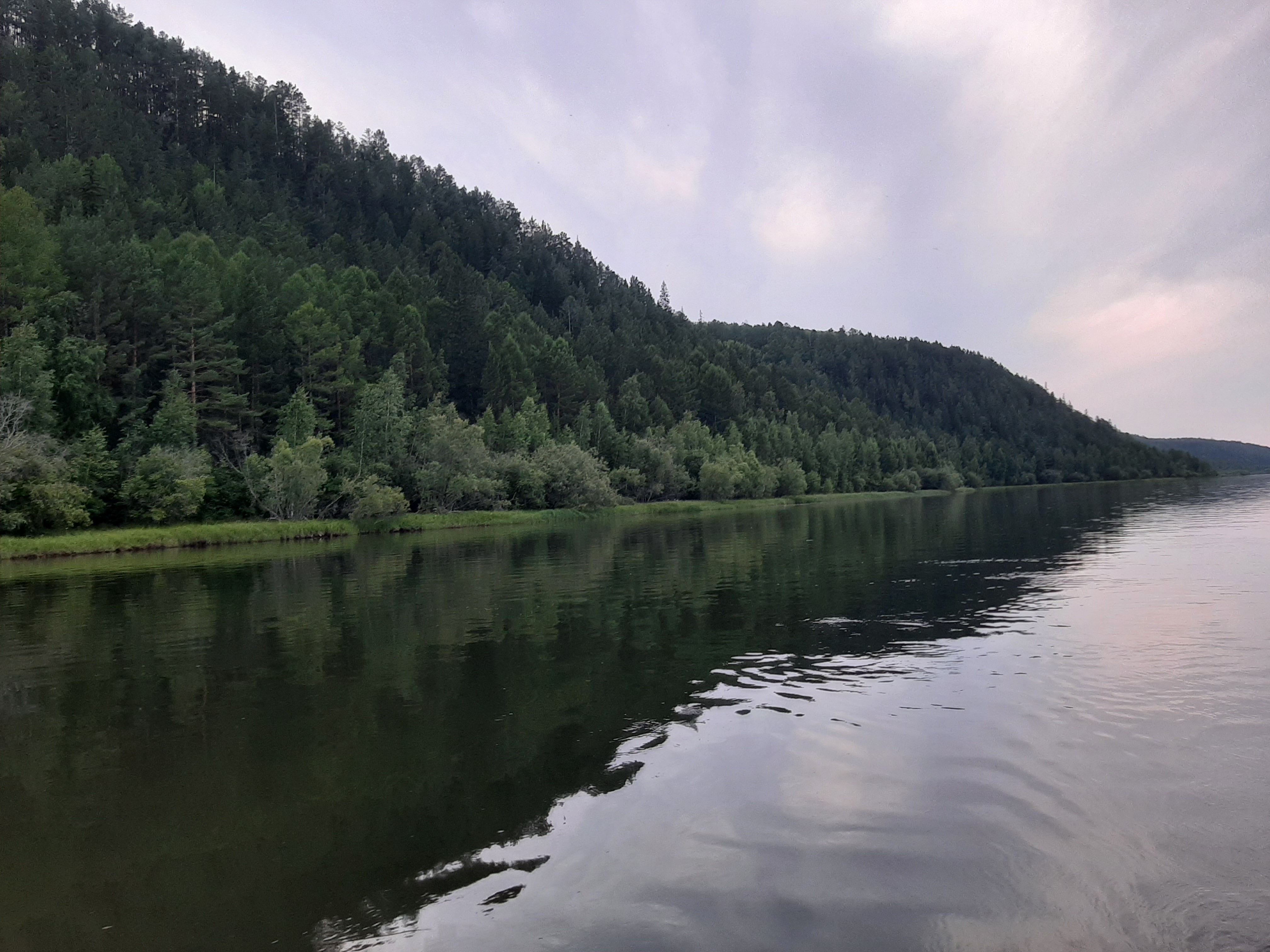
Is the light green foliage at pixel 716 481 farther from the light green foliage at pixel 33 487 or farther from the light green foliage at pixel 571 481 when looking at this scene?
the light green foliage at pixel 33 487

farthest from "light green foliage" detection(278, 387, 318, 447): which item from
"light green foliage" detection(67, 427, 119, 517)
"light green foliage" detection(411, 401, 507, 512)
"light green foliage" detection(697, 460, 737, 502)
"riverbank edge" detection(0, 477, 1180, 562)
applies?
"light green foliage" detection(697, 460, 737, 502)

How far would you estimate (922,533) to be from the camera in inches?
2432

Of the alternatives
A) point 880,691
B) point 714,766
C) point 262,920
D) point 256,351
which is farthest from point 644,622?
point 256,351

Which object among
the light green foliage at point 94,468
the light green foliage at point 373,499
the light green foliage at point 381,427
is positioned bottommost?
the light green foliage at point 373,499

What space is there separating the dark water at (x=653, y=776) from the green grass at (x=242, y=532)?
35565mm

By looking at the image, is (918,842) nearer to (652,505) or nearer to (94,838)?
(94,838)

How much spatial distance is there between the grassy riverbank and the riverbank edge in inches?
2.2

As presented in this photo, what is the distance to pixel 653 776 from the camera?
38.0ft

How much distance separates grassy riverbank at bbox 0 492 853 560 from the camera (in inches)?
2281

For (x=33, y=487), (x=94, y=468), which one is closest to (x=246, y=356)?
(x=94, y=468)

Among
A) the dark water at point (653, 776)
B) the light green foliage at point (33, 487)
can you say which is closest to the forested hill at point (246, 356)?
the light green foliage at point (33, 487)

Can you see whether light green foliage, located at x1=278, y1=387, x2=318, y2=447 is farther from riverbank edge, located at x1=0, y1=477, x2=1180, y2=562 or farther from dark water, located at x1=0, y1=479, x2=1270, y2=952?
dark water, located at x1=0, y1=479, x2=1270, y2=952

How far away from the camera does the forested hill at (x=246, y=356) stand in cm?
7675

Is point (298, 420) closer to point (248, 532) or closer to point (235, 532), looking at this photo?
point (248, 532)
